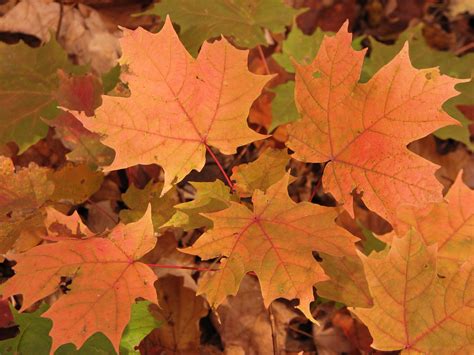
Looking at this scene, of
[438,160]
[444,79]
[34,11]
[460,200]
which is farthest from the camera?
[438,160]

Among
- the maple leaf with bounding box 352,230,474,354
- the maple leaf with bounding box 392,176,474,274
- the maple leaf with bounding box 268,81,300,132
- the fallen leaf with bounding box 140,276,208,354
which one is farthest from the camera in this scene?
the maple leaf with bounding box 268,81,300,132

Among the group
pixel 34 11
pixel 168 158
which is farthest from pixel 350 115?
pixel 34 11

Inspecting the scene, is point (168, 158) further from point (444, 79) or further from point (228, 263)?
point (444, 79)

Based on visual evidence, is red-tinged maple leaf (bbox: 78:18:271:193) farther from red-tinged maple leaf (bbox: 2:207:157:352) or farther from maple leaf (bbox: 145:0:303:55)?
maple leaf (bbox: 145:0:303:55)

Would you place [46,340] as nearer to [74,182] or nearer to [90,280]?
[90,280]

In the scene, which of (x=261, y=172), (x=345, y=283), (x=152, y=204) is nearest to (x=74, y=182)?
(x=152, y=204)

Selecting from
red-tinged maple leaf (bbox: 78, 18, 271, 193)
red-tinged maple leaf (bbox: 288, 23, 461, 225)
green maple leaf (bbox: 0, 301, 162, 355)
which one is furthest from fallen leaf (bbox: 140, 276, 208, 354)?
red-tinged maple leaf (bbox: 288, 23, 461, 225)

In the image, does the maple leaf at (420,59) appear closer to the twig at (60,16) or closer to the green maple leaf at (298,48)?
the green maple leaf at (298,48)
